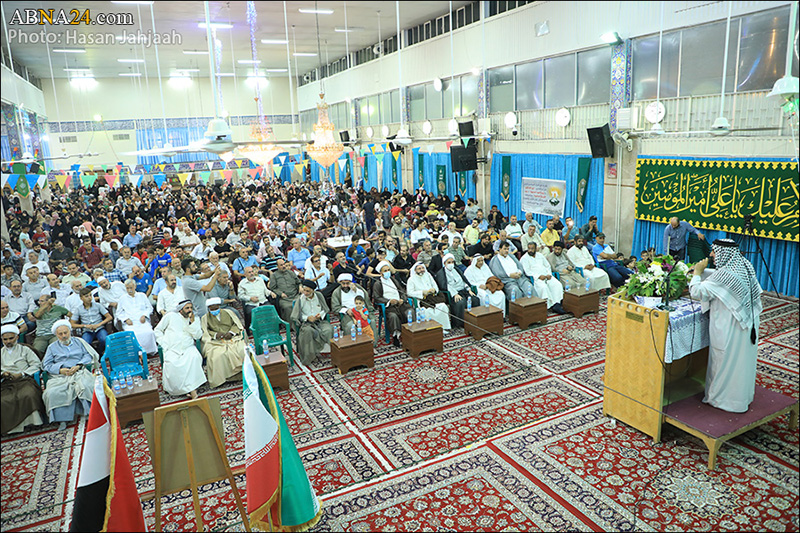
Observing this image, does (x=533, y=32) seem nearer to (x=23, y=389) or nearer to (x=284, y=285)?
(x=284, y=285)

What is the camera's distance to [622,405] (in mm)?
5141

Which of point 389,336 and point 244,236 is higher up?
point 244,236

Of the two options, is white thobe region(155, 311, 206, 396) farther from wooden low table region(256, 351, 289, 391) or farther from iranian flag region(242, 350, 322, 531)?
iranian flag region(242, 350, 322, 531)

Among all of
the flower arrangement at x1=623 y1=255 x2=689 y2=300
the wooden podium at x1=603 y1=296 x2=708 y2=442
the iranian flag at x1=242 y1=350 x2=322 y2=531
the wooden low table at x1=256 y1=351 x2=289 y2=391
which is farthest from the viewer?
the wooden low table at x1=256 y1=351 x2=289 y2=391

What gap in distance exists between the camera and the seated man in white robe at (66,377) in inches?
223

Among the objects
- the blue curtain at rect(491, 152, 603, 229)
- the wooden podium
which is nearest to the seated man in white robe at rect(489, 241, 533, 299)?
the wooden podium

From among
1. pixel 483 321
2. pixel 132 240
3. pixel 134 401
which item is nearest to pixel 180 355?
pixel 134 401

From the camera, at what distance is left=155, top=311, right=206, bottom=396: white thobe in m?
6.29

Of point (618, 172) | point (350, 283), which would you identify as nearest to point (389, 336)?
point (350, 283)

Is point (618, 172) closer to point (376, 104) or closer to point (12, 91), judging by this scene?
point (376, 104)

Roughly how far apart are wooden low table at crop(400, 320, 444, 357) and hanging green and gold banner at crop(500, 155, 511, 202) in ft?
27.2

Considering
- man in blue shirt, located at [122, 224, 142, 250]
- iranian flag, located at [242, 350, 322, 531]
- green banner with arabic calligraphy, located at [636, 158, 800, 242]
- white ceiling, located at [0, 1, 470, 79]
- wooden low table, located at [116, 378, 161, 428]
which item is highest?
white ceiling, located at [0, 1, 470, 79]

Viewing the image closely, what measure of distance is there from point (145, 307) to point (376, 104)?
1593 centimetres

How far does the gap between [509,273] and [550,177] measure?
17.7 feet
